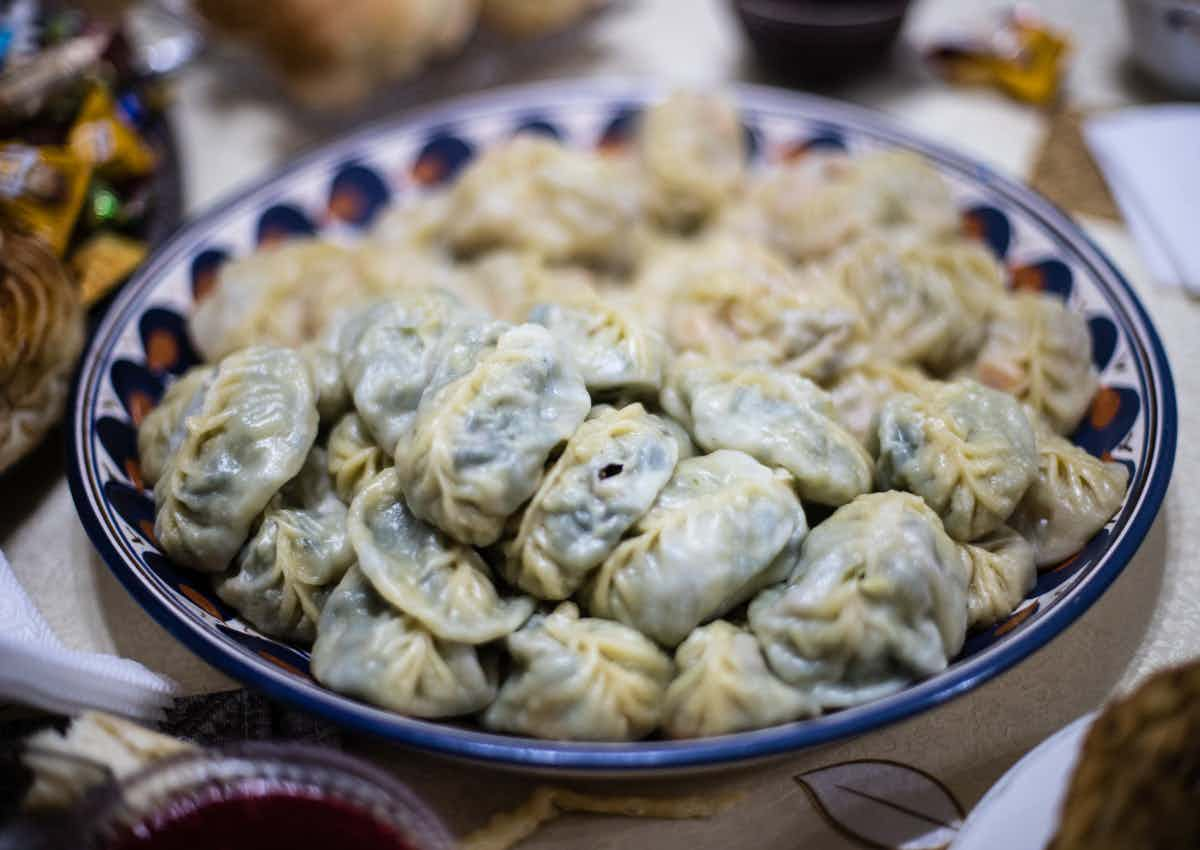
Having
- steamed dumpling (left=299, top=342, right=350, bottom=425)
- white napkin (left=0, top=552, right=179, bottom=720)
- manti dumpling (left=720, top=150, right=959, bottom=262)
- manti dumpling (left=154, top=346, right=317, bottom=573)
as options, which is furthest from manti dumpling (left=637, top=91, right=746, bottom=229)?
white napkin (left=0, top=552, right=179, bottom=720)

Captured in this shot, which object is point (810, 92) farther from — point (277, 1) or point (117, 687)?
point (117, 687)

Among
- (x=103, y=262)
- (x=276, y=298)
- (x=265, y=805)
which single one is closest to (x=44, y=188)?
(x=103, y=262)

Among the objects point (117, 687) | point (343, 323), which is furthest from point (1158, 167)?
point (117, 687)

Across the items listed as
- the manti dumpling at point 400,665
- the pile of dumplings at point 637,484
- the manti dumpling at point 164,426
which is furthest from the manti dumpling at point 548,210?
the manti dumpling at point 400,665

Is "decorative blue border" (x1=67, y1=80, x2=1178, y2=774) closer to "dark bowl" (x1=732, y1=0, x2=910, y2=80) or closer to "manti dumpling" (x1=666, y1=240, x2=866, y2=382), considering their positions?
"manti dumpling" (x1=666, y1=240, x2=866, y2=382)

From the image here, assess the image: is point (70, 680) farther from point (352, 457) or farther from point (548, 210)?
point (548, 210)

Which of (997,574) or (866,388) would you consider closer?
(997,574)
